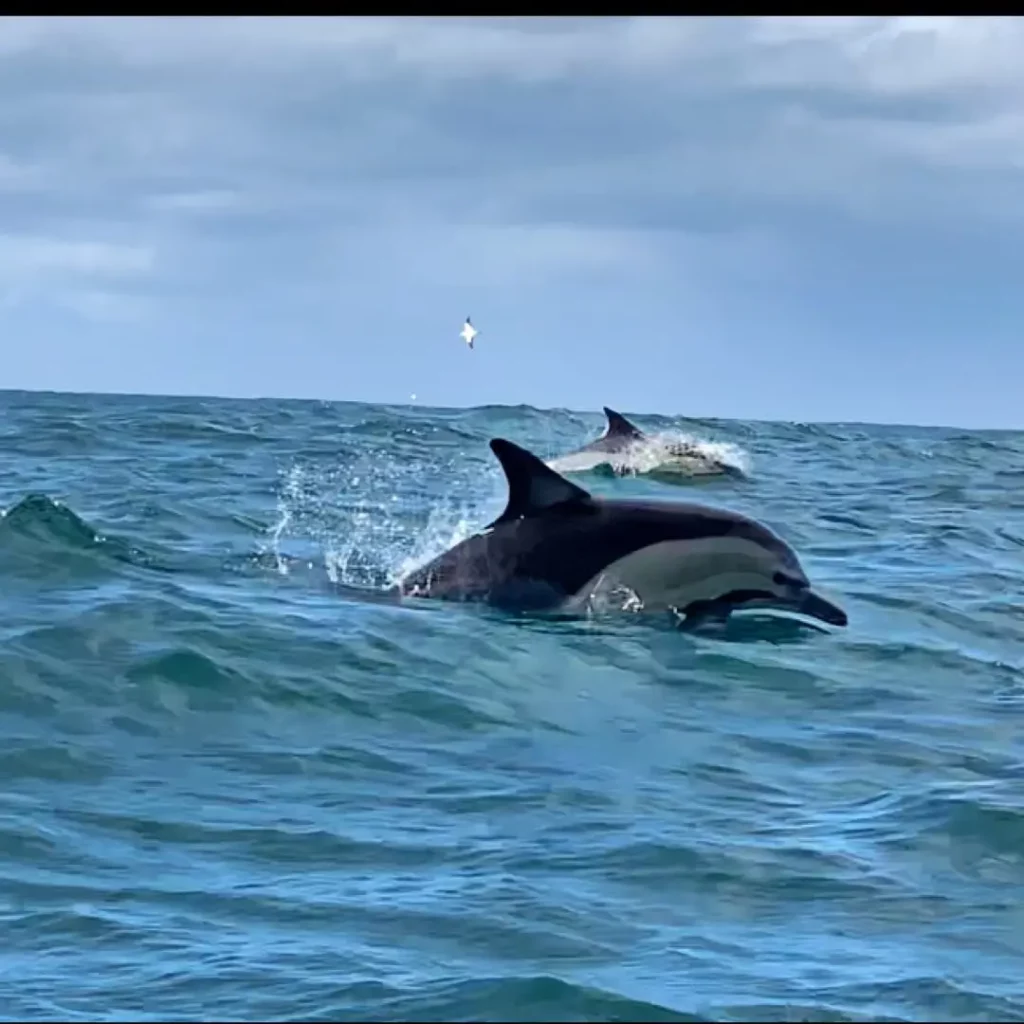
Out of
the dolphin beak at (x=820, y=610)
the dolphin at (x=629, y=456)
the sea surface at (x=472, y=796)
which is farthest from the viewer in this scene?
the dolphin at (x=629, y=456)

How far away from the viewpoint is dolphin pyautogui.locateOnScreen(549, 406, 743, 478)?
25.0 m

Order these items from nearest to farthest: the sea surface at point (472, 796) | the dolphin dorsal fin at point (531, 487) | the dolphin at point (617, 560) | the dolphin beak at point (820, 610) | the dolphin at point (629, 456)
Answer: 1. the sea surface at point (472, 796)
2. the dolphin dorsal fin at point (531, 487)
3. the dolphin at point (617, 560)
4. the dolphin beak at point (820, 610)
5. the dolphin at point (629, 456)

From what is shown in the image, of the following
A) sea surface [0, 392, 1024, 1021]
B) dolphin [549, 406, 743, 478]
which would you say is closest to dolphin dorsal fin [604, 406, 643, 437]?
dolphin [549, 406, 743, 478]

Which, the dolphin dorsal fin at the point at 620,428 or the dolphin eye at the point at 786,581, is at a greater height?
the dolphin dorsal fin at the point at 620,428

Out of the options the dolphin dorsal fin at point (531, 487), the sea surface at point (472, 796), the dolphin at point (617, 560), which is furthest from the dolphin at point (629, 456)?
the dolphin dorsal fin at point (531, 487)

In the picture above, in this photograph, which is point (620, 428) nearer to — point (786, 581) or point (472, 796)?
point (786, 581)

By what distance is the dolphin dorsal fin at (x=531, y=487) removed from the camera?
1240 cm

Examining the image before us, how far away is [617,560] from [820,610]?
167cm

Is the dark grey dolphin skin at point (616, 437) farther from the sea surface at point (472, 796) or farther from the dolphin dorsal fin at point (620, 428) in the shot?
the sea surface at point (472, 796)

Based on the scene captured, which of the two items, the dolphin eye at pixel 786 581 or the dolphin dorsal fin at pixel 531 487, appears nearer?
the dolphin dorsal fin at pixel 531 487

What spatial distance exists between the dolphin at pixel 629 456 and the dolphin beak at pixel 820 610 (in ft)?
35.1

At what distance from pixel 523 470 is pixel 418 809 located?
465cm

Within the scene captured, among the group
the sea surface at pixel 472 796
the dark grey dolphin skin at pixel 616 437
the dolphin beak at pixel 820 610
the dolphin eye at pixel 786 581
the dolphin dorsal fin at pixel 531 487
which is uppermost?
the dark grey dolphin skin at pixel 616 437
